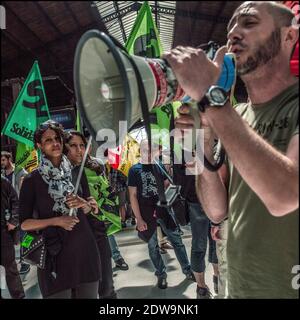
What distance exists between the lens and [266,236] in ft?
3.06

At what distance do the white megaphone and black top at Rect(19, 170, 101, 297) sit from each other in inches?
46.5

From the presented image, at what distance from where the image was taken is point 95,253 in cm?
204

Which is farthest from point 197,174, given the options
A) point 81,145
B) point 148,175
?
point 148,175

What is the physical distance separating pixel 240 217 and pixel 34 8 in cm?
853

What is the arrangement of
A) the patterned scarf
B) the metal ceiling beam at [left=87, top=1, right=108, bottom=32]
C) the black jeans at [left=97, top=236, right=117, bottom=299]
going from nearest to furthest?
1. the patterned scarf
2. the black jeans at [left=97, top=236, right=117, bottom=299]
3. the metal ceiling beam at [left=87, top=1, right=108, bottom=32]

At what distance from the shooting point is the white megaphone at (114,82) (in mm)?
827

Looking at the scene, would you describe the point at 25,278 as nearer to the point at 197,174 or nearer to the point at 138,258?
the point at 138,258

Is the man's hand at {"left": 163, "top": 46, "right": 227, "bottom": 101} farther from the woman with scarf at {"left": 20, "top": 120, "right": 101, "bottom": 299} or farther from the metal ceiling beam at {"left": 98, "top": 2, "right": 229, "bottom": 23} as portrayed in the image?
the metal ceiling beam at {"left": 98, "top": 2, "right": 229, "bottom": 23}

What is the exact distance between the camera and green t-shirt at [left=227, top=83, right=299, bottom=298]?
91 cm

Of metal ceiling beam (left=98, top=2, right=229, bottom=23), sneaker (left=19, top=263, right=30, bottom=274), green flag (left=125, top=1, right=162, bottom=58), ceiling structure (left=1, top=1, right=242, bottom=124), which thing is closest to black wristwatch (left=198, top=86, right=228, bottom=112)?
green flag (left=125, top=1, right=162, bottom=58)

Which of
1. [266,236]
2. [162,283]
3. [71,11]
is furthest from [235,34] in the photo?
[71,11]

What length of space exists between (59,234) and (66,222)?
3.1 inches

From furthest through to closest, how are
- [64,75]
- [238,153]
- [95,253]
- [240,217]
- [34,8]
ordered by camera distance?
[64,75], [34,8], [95,253], [240,217], [238,153]

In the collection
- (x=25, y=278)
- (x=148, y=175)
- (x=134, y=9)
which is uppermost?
(x=134, y=9)
